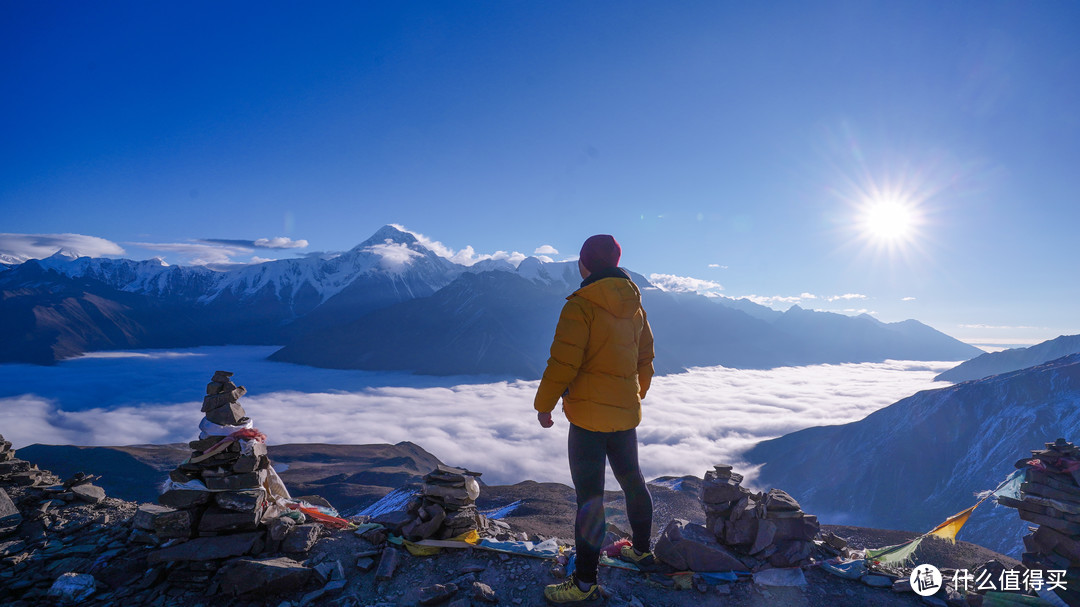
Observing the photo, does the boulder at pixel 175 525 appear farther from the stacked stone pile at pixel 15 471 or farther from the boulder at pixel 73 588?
the stacked stone pile at pixel 15 471

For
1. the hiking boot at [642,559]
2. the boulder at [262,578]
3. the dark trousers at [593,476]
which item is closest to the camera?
the dark trousers at [593,476]

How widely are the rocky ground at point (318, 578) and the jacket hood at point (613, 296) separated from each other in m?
3.00

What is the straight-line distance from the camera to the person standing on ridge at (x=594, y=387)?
4.03 m

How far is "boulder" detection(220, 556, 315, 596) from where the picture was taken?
4984 millimetres

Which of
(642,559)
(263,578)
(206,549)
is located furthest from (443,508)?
(206,549)

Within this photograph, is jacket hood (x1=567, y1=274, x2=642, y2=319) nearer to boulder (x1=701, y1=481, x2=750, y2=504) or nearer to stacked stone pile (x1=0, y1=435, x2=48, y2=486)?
boulder (x1=701, y1=481, x2=750, y2=504)

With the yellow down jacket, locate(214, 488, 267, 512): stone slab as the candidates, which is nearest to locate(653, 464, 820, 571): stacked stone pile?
the yellow down jacket

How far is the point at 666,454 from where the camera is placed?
135875 millimetres

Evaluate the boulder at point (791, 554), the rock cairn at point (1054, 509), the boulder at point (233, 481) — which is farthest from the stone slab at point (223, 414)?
the rock cairn at point (1054, 509)

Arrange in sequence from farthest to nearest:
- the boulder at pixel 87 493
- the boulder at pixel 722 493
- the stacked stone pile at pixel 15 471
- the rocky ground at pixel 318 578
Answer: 1. the stacked stone pile at pixel 15 471
2. the boulder at pixel 87 493
3. the boulder at pixel 722 493
4. the rocky ground at pixel 318 578

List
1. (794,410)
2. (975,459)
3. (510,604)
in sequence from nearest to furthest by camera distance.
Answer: (510,604)
(975,459)
(794,410)

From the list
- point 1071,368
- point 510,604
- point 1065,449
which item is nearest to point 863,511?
point 1071,368

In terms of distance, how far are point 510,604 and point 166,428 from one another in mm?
184486

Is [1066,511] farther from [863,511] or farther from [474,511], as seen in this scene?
Answer: [863,511]
